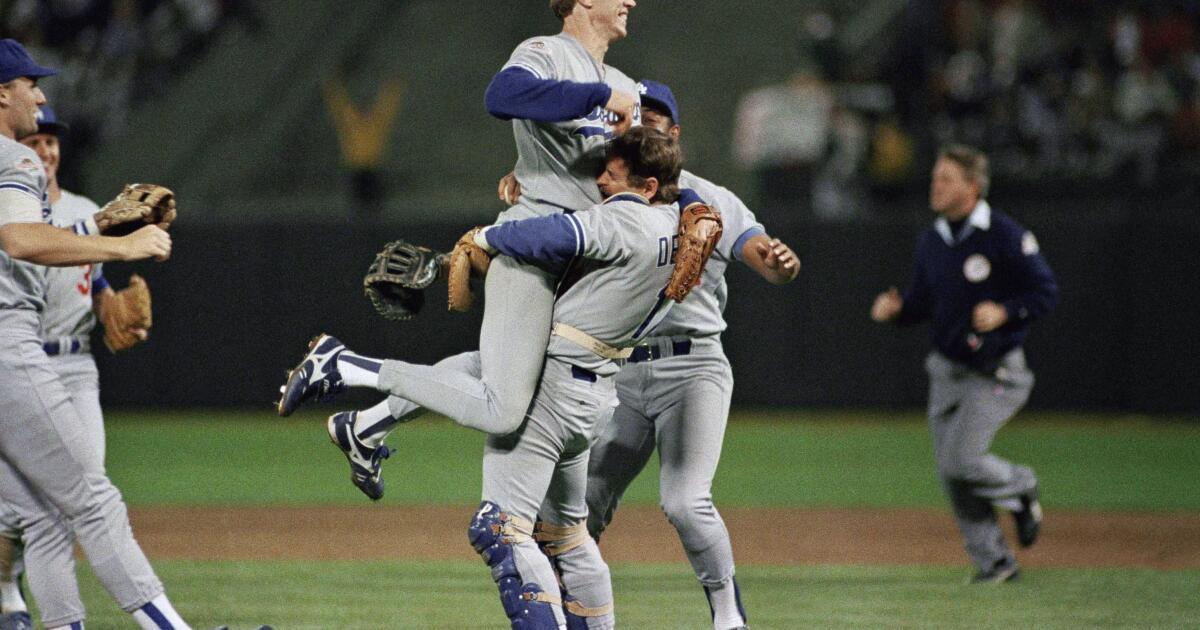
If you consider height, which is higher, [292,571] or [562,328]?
[562,328]

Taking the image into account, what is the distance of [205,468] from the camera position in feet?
39.2

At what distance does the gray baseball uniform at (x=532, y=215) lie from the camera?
487cm

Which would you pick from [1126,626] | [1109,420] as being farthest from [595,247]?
[1109,420]

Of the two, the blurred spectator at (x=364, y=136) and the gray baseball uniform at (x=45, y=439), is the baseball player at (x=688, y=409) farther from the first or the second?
the blurred spectator at (x=364, y=136)

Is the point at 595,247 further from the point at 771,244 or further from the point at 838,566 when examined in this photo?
the point at 838,566

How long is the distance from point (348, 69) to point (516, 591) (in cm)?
1453

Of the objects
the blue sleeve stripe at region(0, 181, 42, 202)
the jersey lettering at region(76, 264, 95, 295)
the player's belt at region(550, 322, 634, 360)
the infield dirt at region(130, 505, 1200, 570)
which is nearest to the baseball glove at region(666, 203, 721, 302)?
the player's belt at region(550, 322, 634, 360)

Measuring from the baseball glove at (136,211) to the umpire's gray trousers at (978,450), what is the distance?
4.11 meters

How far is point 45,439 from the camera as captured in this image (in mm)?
4938

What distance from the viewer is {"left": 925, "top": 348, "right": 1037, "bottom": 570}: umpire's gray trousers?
749cm

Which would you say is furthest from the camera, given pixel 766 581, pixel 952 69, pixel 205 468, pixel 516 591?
pixel 952 69

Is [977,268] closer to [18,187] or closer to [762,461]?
[18,187]

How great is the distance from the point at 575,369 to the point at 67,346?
2.41 m

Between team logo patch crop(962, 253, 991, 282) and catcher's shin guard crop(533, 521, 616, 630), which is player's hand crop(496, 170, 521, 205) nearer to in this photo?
catcher's shin guard crop(533, 521, 616, 630)
